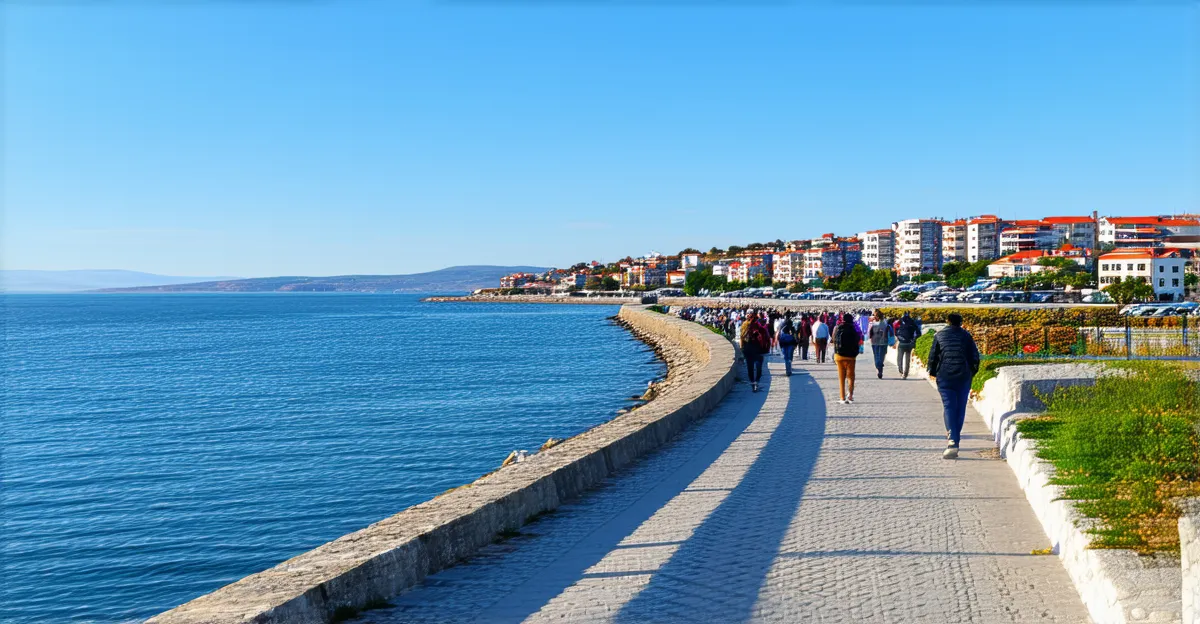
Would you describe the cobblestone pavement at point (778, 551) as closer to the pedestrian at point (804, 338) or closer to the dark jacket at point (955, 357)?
the dark jacket at point (955, 357)

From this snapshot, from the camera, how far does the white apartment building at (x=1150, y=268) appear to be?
328ft

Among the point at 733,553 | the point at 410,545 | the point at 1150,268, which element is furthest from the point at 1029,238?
the point at 410,545

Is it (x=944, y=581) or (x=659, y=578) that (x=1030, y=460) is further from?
(x=659, y=578)

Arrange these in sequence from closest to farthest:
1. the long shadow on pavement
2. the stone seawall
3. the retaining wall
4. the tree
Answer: the retaining wall < the stone seawall < the long shadow on pavement < the tree

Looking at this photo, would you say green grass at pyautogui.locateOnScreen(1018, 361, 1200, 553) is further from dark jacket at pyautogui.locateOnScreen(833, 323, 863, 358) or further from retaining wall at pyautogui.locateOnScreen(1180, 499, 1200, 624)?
dark jacket at pyautogui.locateOnScreen(833, 323, 863, 358)

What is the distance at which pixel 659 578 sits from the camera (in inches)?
238

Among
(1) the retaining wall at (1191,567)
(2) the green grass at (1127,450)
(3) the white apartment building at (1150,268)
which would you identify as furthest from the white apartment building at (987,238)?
(1) the retaining wall at (1191,567)

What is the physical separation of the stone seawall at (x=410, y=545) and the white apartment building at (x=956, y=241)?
18338cm

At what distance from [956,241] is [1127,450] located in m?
187

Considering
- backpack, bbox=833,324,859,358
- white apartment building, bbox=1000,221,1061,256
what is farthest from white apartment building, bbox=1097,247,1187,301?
backpack, bbox=833,324,859,358

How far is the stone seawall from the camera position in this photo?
5039 mm

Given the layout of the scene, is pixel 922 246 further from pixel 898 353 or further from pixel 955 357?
pixel 955 357

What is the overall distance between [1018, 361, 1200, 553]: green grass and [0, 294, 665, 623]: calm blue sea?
9.12 meters

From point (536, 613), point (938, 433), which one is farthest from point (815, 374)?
point (536, 613)
